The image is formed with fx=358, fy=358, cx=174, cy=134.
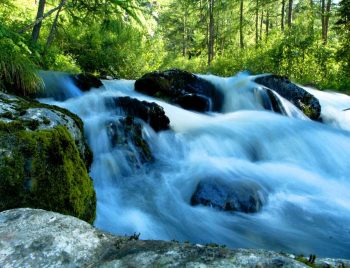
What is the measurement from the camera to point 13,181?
3.23 meters

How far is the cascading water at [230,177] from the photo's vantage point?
528cm

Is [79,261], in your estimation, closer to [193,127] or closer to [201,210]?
[201,210]

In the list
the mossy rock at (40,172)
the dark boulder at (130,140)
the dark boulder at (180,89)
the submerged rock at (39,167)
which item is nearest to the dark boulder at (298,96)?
the dark boulder at (180,89)

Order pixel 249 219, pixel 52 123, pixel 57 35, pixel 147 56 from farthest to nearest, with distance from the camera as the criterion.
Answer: pixel 147 56, pixel 57 35, pixel 249 219, pixel 52 123

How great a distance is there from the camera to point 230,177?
6.56 metres

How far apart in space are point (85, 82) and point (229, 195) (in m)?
6.27

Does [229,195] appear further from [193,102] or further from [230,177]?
[193,102]

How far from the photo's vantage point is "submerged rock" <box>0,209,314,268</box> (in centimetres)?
177

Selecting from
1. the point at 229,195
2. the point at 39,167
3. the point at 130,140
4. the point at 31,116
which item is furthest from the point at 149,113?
the point at 39,167

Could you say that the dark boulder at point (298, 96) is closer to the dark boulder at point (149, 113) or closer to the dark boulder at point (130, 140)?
the dark boulder at point (149, 113)

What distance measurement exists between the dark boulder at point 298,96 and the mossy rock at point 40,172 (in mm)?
10129

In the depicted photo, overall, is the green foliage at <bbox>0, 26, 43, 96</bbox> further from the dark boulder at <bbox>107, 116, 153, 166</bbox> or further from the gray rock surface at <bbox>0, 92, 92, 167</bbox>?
the dark boulder at <bbox>107, 116, 153, 166</bbox>

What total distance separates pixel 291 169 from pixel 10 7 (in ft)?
31.2

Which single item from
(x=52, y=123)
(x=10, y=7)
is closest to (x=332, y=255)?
(x=52, y=123)
